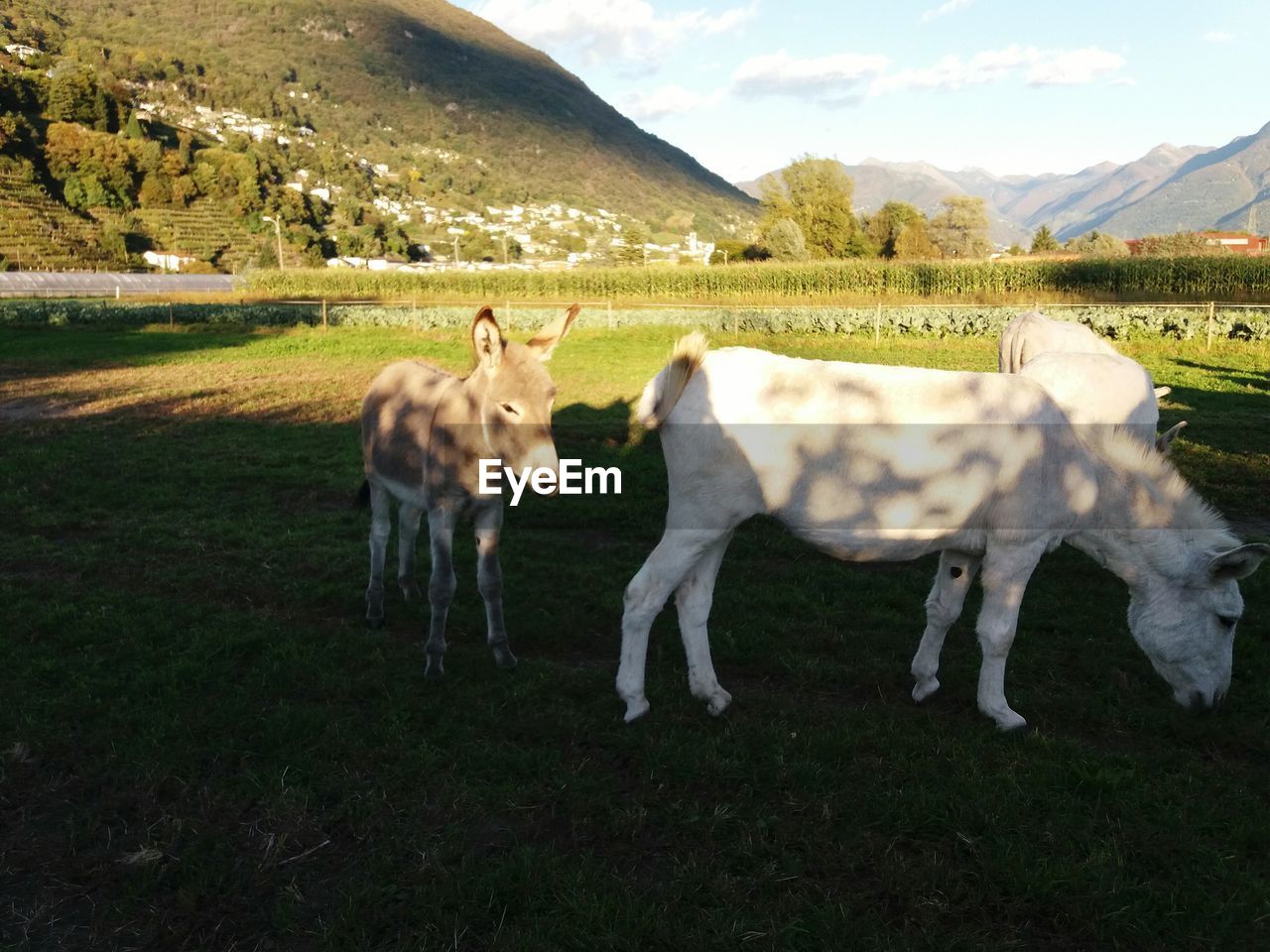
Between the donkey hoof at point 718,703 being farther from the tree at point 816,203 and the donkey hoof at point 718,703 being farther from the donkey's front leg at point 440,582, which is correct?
the tree at point 816,203

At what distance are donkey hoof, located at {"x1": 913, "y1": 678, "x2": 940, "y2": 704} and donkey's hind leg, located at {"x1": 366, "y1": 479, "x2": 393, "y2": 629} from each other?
3.99 meters

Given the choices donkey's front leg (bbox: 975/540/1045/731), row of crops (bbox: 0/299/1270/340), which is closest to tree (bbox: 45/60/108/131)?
row of crops (bbox: 0/299/1270/340)

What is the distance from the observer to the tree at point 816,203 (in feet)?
261

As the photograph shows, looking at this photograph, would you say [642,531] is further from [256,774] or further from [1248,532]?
[1248,532]

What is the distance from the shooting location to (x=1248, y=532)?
8555 mm

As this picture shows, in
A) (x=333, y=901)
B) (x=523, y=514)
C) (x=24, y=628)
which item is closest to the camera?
(x=333, y=901)

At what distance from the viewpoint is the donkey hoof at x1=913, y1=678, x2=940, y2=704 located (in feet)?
16.7

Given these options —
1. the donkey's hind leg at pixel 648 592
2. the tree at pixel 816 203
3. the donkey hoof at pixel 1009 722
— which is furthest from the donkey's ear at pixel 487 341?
the tree at pixel 816 203

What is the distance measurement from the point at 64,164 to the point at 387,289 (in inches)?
2785

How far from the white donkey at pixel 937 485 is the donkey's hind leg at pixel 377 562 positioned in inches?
100

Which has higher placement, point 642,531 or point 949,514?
point 949,514

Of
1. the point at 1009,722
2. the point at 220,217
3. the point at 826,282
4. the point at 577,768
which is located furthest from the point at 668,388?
the point at 220,217

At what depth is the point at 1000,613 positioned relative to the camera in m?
4.56

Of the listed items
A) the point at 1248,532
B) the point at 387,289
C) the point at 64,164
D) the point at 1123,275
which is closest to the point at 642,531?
the point at 1248,532
